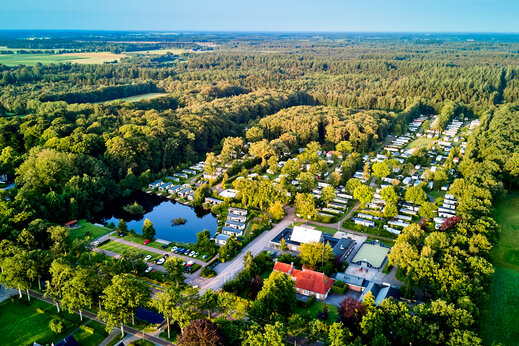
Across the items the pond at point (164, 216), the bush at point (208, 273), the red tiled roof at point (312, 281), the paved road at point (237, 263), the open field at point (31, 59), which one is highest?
the open field at point (31, 59)

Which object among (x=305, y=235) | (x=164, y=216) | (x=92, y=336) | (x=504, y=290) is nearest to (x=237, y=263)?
(x=305, y=235)

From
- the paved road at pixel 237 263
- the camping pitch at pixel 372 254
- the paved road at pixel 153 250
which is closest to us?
Result: the paved road at pixel 237 263

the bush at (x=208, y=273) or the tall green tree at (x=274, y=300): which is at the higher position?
the tall green tree at (x=274, y=300)

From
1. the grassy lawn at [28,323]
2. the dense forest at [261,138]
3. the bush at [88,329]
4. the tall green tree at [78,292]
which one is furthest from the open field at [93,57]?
the bush at [88,329]

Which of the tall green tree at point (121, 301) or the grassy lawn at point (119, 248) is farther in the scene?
the grassy lawn at point (119, 248)

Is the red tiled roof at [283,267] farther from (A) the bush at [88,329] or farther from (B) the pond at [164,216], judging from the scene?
(A) the bush at [88,329]

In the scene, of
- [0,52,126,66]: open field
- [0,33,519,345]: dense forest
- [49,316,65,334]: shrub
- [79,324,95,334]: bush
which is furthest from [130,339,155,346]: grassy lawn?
[0,52,126,66]: open field

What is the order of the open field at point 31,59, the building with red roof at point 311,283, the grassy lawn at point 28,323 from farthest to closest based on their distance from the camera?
the open field at point 31,59, the building with red roof at point 311,283, the grassy lawn at point 28,323
